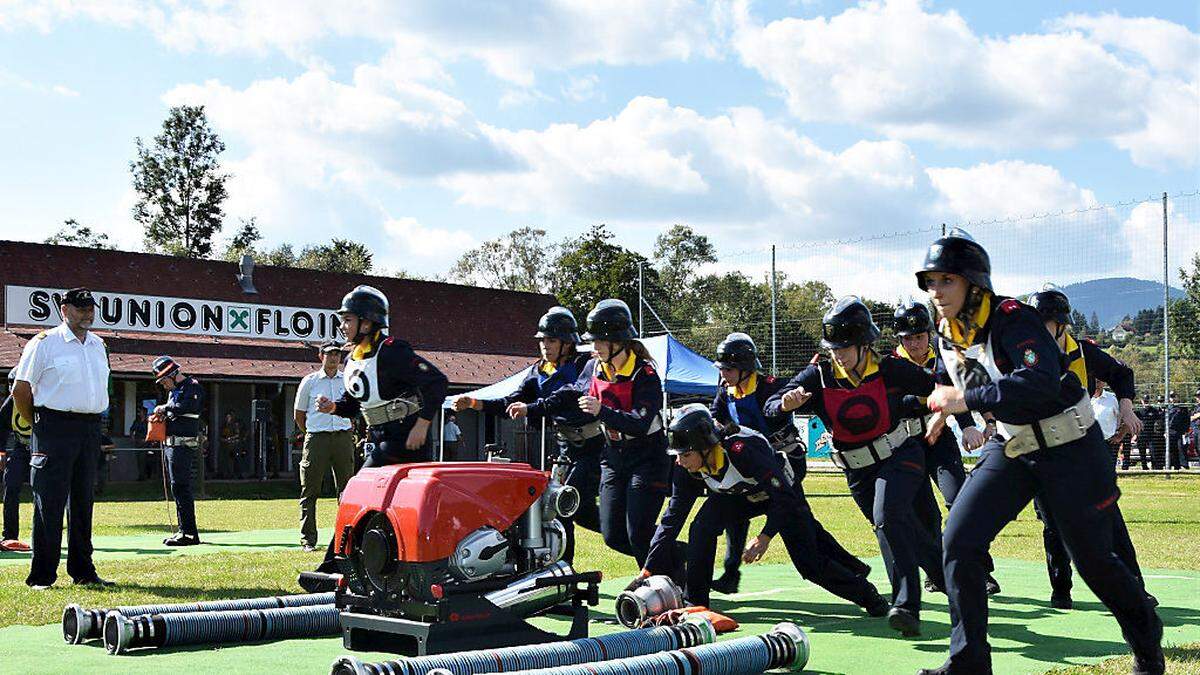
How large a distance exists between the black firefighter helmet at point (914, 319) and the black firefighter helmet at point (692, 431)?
2.19 m

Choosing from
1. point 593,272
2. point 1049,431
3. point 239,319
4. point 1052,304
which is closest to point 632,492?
point 1052,304

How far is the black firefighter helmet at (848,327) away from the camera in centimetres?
774

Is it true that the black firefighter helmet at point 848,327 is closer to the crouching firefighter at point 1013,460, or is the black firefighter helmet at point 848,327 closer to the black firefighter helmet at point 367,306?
the crouching firefighter at point 1013,460

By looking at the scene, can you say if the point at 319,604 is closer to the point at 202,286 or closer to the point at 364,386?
the point at 364,386

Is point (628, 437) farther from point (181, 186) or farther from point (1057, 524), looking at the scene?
point (181, 186)

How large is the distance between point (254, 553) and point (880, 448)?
7.31 metres

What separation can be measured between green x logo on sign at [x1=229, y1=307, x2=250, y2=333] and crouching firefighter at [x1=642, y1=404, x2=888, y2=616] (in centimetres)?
2513

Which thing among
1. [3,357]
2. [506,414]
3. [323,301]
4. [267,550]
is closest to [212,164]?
[323,301]

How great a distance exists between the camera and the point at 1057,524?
18.5ft

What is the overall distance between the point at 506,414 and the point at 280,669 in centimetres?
328

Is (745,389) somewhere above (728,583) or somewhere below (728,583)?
above

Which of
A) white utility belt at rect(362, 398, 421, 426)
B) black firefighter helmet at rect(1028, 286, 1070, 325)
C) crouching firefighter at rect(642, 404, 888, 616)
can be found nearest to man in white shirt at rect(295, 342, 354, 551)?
white utility belt at rect(362, 398, 421, 426)

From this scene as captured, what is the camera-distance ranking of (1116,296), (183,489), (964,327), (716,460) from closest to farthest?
(964,327), (716,460), (183,489), (1116,296)

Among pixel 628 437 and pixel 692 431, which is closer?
pixel 692 431
